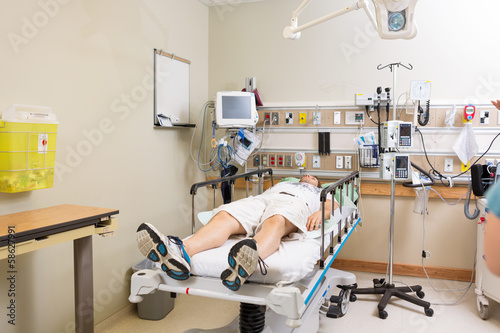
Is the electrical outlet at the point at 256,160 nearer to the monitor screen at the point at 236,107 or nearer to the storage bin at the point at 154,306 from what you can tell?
the monitor screen at the point at 236,107

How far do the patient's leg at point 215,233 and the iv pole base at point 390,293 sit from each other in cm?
138

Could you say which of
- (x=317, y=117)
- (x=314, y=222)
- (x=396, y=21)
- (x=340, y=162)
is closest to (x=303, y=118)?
(x=317, y=117)

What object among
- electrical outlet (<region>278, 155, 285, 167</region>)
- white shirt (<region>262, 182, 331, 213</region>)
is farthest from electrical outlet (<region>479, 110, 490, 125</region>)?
electrical outlet (<region>278, 155, 285, 167</region>)

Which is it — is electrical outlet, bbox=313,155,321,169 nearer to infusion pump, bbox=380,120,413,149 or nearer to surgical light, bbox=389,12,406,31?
infusion pump, bbox=380,120,413,149

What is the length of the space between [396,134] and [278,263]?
184 cm

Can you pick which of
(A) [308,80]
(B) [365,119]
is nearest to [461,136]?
(B) [365,119]

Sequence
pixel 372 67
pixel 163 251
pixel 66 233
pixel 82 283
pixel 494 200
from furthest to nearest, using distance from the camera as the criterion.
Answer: pixel 372 67, pixel 82 283, pixel 66 233, pixel 163 251, pixel 494 200

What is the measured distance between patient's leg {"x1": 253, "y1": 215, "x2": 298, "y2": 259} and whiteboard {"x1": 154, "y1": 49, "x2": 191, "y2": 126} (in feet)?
5.28

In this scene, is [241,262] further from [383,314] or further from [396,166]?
[396,166]

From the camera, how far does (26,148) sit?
6.86 ft

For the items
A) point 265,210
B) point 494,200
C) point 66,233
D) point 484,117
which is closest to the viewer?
point 494,200

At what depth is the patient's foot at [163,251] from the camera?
180 centimetres

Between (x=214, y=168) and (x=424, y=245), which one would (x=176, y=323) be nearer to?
(x=214, y=168)

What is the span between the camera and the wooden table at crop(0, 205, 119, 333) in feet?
5.73
